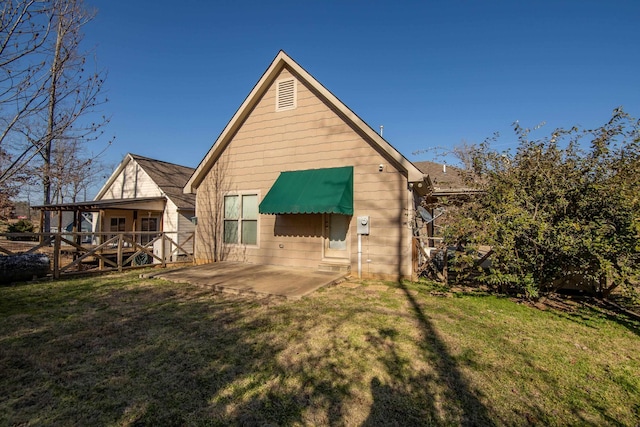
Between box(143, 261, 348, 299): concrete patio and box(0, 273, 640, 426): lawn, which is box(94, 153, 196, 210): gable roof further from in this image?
box(0, 273, 640, 426): lawn

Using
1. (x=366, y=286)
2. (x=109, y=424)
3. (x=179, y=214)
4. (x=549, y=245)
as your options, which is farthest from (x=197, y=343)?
(x=179, y=214)

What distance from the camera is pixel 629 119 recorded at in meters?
5.94

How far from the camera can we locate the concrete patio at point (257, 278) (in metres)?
7.27

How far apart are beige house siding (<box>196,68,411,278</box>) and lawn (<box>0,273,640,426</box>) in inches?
116

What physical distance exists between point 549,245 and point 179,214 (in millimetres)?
17059

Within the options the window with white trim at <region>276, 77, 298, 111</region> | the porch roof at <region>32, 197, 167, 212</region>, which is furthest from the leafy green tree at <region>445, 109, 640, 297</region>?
the porch roof at <region>32, 197, 167, 212</region>

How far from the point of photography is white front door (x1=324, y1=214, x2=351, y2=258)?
9.80m

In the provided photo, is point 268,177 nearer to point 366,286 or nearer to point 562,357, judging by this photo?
point 366,286

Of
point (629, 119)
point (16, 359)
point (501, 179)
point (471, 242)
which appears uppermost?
point (629, 119)

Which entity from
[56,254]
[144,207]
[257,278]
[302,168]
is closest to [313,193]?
[302,168]

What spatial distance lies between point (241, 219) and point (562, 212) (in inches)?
385

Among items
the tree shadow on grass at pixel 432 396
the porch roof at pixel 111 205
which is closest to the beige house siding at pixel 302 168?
the tree shadow on grass at pixel 432 396

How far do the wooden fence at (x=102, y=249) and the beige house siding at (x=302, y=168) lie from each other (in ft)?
7.33

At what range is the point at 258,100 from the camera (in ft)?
37.1
